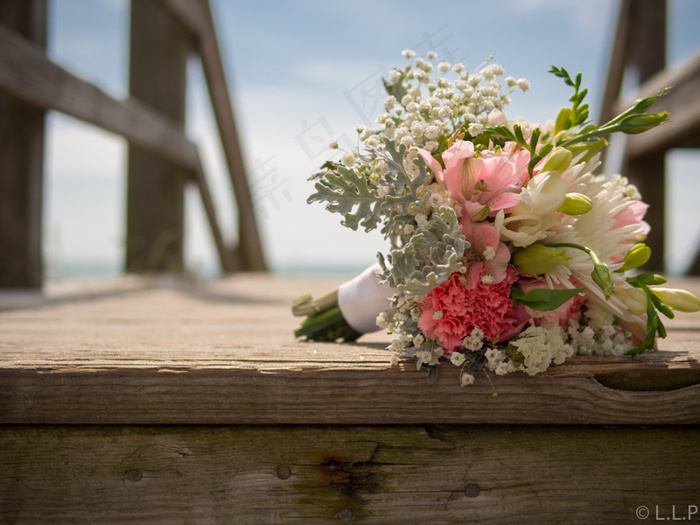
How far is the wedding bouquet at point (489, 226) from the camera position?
2.17 ft

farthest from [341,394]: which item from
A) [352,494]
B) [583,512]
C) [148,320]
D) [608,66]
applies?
[608,66]

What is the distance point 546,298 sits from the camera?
658 millimetres

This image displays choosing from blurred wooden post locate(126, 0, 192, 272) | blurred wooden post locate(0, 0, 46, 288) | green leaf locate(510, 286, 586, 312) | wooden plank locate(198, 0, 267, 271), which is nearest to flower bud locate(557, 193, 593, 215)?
green leaf locate(510, 286, 586, 312)

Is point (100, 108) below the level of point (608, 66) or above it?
below

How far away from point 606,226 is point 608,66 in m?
4.05

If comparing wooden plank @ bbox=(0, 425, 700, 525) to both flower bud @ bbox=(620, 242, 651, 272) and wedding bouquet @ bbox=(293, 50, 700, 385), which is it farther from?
flower bud @ bbox=(620, 242, 651, 272)

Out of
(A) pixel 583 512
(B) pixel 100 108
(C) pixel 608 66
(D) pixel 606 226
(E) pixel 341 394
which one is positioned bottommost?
(A) pixel 583 512

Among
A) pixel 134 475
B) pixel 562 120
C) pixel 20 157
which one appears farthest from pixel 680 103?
pixel 20 157

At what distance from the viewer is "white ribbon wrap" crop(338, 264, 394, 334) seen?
0.93 meters

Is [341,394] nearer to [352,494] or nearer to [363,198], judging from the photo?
[352,494]

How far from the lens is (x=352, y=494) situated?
75cm

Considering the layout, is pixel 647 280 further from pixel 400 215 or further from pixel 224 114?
pixel 224 114

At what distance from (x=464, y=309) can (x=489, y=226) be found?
12cm

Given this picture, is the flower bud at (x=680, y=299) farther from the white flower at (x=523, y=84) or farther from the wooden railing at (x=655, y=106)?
the wooden railing at (x=655, y=106)
